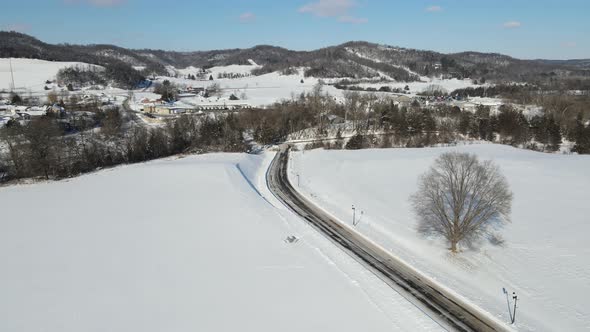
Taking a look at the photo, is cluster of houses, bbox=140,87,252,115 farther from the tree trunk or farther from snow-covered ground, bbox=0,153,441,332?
the tree trunk

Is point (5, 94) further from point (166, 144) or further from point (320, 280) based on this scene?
point (320, 280)

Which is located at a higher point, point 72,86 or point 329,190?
point 72,86

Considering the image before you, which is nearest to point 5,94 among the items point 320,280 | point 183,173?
point 183,173

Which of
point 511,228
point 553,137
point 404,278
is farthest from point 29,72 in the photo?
point 511,228

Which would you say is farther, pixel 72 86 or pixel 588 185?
pixel 72 86

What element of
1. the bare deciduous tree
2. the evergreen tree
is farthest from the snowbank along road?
the evergreen tree

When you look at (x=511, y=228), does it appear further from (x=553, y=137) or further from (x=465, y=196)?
(x=553, y=137)
